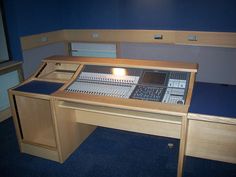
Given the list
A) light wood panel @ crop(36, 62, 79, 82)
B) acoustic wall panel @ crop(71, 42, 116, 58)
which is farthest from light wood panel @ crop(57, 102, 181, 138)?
acoustic wall panel @ crop(71, 42, 116, 58)

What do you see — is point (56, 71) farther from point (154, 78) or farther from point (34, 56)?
point (154, 78)

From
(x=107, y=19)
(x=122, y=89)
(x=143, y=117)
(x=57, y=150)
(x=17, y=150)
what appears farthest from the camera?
(x=107, y=19)

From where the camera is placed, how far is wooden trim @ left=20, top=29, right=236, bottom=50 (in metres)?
3.17

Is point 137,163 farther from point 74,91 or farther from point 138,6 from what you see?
point 138,6

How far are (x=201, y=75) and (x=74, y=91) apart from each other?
1.96 m

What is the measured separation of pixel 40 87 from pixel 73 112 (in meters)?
0.40

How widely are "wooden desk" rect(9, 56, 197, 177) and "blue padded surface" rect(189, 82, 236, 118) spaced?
9 centimetres

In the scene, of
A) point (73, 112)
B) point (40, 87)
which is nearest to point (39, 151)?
point (73, 112)

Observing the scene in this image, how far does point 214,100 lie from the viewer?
1.88 metres

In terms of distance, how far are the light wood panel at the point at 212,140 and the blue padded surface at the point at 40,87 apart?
4.07 ft

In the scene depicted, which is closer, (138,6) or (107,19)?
(138,6)

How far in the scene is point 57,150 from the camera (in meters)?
2.35

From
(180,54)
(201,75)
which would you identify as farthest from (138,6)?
(201,75)

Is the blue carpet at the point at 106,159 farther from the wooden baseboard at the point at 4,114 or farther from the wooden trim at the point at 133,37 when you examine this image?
the wooden trim at the point at 133,37
